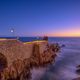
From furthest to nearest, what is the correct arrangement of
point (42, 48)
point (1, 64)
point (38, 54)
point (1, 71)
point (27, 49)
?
point (42, 48) → point (38, 54) → point (27, 49) → point (1, 64) → point (1, 71)

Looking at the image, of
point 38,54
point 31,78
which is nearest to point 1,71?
point 31,78

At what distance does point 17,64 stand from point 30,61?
6905 millimetres

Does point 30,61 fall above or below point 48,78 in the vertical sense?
above

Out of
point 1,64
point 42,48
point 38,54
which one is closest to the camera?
point 1,64

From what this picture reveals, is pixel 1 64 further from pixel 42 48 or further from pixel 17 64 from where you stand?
pixel 42 48

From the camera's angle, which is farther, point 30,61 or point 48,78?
point 30,61

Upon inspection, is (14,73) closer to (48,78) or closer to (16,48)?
(16,48)

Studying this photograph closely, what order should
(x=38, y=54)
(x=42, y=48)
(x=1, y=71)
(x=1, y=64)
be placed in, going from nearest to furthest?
(x=1, y=71) → (x=1, y=64) → (x=38, y=54) → (x=42, y=48)

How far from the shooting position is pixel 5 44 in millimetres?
24984

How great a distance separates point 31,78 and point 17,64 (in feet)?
11.2

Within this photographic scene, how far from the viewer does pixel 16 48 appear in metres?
28.0

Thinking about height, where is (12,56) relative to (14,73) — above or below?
above

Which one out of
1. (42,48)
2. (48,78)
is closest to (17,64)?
(48,78)

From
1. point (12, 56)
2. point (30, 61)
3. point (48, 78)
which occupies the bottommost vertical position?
point (48, 78)
